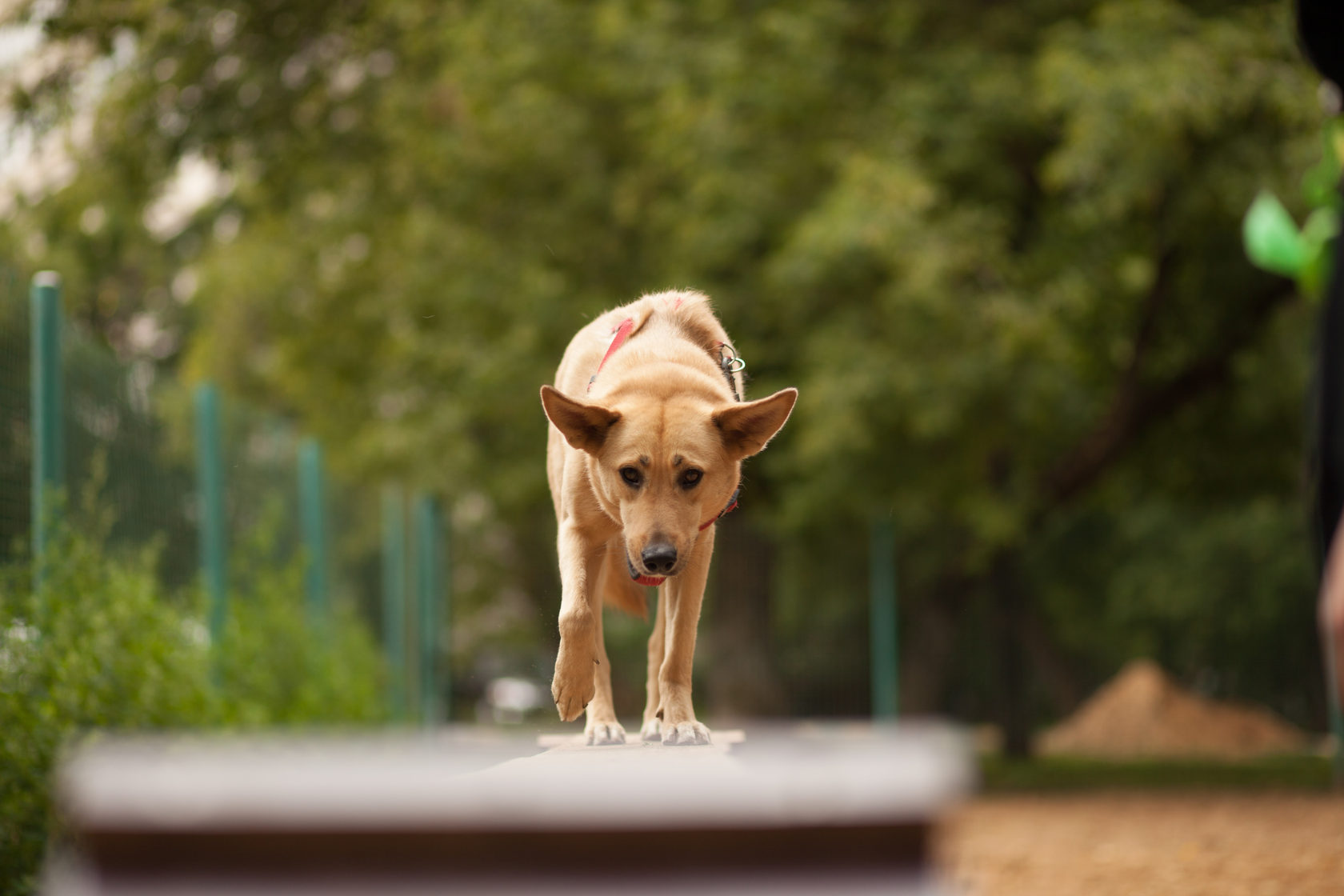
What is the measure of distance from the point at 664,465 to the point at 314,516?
15040 millimetres

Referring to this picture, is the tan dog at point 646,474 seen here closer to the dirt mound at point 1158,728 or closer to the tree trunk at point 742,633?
the tree trunk at point 742,633

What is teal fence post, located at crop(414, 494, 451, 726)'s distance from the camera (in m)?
17.9

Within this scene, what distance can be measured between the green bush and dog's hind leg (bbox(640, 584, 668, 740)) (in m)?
5.06

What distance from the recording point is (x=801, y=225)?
14.4 metres

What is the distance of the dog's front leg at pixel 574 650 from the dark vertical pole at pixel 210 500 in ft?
33.0

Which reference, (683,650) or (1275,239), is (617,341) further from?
(1275,239)

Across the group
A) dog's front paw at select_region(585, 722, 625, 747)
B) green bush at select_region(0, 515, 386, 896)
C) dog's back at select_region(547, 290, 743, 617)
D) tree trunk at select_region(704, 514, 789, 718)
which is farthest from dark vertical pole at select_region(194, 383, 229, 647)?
dog's front paw at select_region(585, 722, 625, 747)

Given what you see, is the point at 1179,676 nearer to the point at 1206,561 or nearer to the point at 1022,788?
the point at 1206,561

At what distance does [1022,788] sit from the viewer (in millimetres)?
20625

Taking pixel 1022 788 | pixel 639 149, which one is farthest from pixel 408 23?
pixel 1022 788

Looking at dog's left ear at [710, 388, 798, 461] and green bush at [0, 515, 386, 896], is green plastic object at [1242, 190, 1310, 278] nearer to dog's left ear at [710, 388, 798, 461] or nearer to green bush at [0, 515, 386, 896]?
green bush at [0, 515, 386, 896]

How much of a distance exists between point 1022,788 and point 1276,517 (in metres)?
10.5

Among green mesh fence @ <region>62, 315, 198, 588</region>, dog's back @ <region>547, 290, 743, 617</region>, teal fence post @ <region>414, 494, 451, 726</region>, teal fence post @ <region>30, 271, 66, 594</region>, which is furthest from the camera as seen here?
teal fence post @ <region>414, 494, 451, 726</region>

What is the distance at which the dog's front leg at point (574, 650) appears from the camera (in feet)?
5.98
